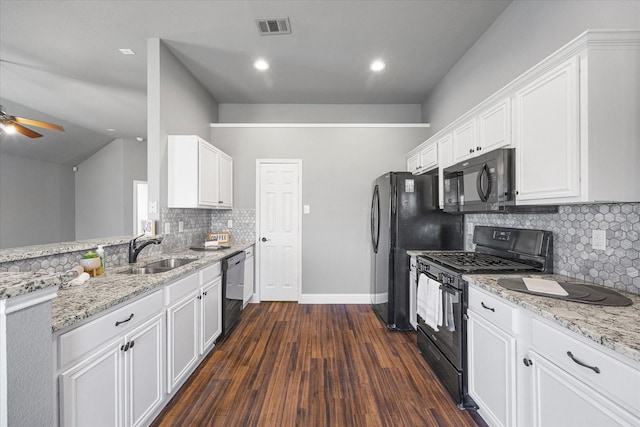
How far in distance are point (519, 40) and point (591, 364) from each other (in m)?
2.31

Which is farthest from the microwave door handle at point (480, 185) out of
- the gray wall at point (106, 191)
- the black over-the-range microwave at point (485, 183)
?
the gray wall at point (106, 191)

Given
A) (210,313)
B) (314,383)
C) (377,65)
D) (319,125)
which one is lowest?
(314,383)

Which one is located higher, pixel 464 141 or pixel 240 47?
pixel 240 47

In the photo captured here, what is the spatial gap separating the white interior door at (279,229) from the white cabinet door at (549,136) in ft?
9.27

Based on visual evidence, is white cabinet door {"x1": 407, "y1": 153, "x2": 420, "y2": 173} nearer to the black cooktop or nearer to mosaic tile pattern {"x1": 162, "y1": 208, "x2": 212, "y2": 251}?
the black cooktop

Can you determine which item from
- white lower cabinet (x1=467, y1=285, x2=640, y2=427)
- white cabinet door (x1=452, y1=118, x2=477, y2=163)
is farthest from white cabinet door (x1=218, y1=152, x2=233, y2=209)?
white lower cabinet (x1=467, y1=285, x2=640, y2=427)

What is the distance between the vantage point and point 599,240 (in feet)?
5.09

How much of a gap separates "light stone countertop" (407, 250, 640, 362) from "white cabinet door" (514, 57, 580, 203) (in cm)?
55

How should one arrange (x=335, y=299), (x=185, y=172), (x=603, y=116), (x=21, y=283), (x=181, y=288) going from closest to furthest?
1. (x=21, y=283)
2. (x=603, y=116)
3. (x=181, y=288)
4. (x=185, y=172)
5. (x=335, y=299)

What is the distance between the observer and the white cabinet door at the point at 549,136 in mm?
1399

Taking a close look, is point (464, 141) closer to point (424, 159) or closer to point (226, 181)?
point (424, 159)

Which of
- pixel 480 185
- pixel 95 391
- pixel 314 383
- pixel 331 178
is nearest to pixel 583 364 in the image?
pixel 480 185

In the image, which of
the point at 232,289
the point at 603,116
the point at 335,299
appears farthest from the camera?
the point at 335,299

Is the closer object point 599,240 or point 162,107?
point 599,240
